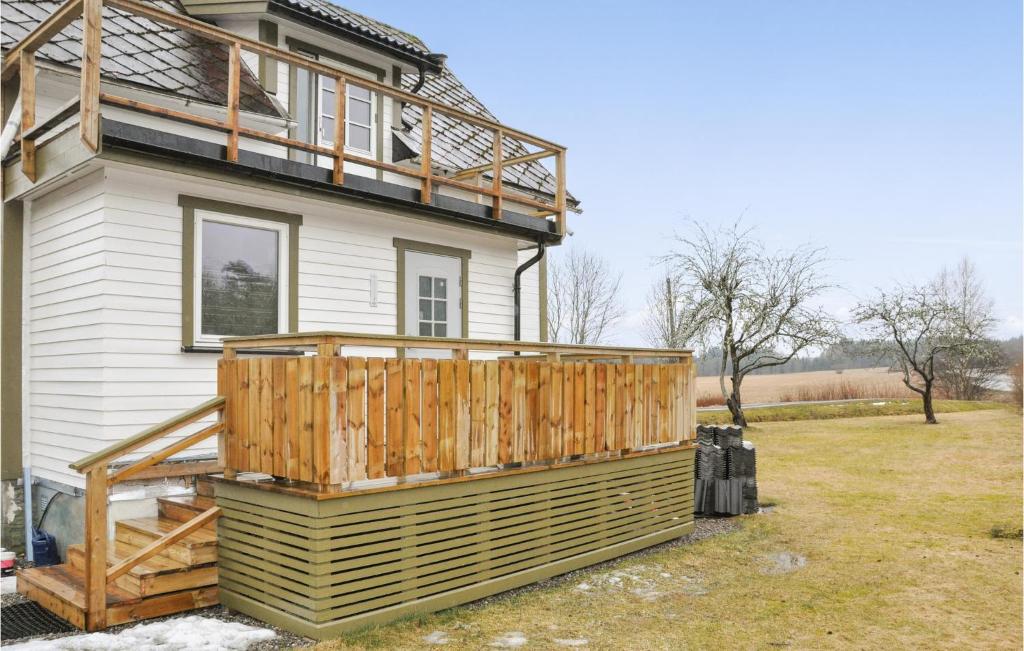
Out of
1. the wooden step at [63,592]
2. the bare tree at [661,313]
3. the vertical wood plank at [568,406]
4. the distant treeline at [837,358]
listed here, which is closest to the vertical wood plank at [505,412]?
the vertical wood plank at [568,406]

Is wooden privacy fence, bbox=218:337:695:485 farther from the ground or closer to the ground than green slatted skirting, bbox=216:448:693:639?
farther from the ground

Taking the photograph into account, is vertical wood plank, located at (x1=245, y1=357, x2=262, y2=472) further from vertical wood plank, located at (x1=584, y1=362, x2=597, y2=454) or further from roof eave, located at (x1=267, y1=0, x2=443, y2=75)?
roof eave, located at (x1=267, y1=0, x2=443, y2=75)

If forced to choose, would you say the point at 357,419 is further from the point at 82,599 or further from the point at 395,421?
the point at 82,599

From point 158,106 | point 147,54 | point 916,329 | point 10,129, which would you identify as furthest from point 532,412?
point 916,329

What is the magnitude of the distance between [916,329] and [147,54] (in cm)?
2156

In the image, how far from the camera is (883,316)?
2277 cm

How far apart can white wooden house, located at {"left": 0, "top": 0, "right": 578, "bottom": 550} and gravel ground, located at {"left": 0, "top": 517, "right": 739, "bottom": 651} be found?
2.08 meters

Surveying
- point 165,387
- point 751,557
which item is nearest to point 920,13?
point 751,557

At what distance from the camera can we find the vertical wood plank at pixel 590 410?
7409 millimetres

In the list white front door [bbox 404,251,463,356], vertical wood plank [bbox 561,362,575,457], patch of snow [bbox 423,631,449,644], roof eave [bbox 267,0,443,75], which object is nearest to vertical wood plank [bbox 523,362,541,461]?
vertical wood plank [bbox 561,362,575,457]

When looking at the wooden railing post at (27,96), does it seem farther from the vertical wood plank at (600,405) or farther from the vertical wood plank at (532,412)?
the vertical wood plank at (600,405)

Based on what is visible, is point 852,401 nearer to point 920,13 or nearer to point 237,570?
point 920,13

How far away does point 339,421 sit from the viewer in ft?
17.3

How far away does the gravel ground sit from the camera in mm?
5121
